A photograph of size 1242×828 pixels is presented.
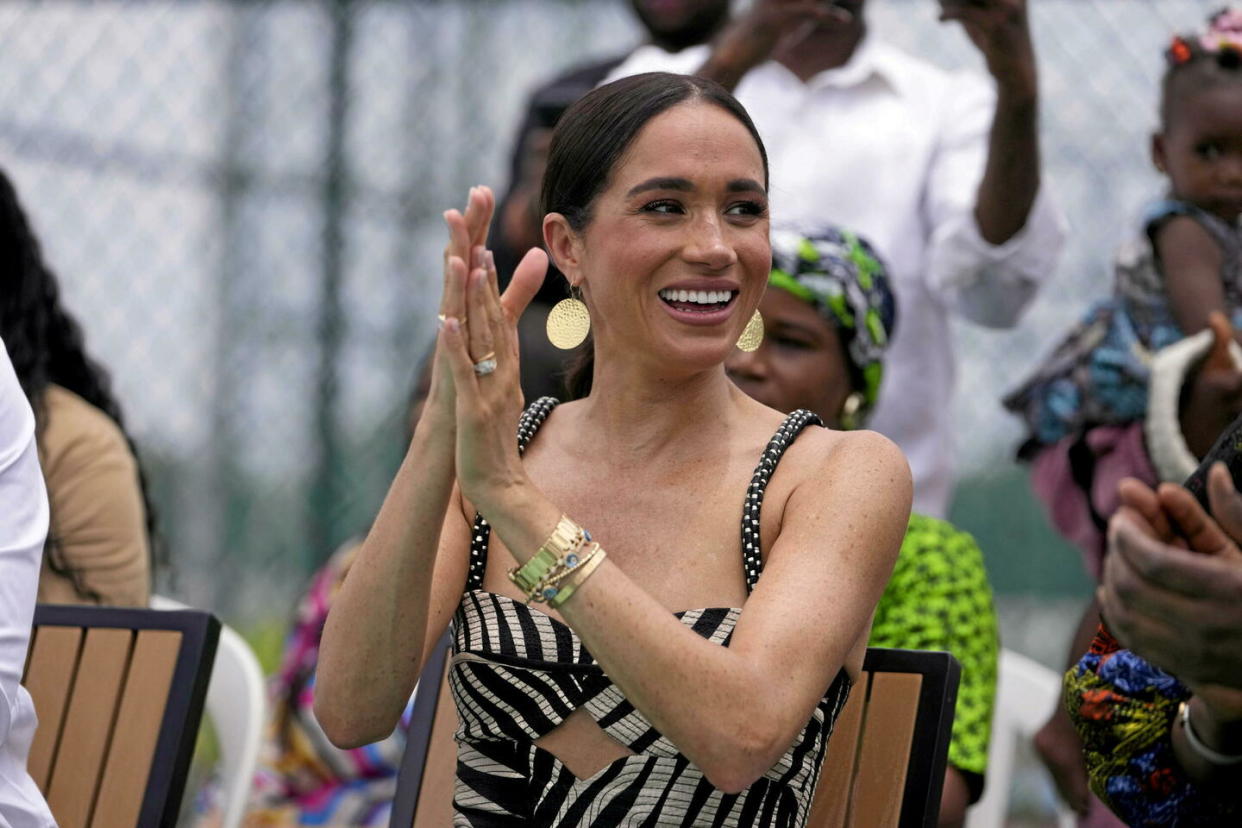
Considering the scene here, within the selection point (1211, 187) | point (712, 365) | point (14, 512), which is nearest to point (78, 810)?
point (14, 512)

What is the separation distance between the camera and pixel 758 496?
2705mm

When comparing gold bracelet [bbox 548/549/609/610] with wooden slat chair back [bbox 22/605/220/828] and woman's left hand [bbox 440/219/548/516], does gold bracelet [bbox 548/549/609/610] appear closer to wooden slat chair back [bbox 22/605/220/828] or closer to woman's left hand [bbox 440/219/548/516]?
woman's left hand [bbox 440/219/548/516]

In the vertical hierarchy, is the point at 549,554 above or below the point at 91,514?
above

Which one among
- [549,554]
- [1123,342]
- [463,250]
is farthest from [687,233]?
[1123,342]

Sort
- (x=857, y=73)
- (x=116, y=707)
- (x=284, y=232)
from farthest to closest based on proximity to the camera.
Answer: (x=284, y=232), (x=857, y=73), (x=116, y=707)

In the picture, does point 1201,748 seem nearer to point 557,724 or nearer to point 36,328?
point 557,724

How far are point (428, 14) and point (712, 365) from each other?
3.05 meters

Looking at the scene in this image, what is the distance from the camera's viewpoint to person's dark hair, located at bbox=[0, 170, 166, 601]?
417 centimetres

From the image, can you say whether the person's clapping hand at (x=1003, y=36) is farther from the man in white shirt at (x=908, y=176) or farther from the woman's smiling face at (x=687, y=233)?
the woman's smiling face at (x=687, y=233)

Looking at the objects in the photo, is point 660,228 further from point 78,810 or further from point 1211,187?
point 1211,187

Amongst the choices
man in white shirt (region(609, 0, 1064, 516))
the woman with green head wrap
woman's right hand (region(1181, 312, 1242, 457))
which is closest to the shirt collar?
man in white shirt (region(609, 0, 1064, 516))

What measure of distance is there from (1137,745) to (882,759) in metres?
0.57

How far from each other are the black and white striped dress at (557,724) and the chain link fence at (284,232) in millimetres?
2812

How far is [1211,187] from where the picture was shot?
14.0ft
